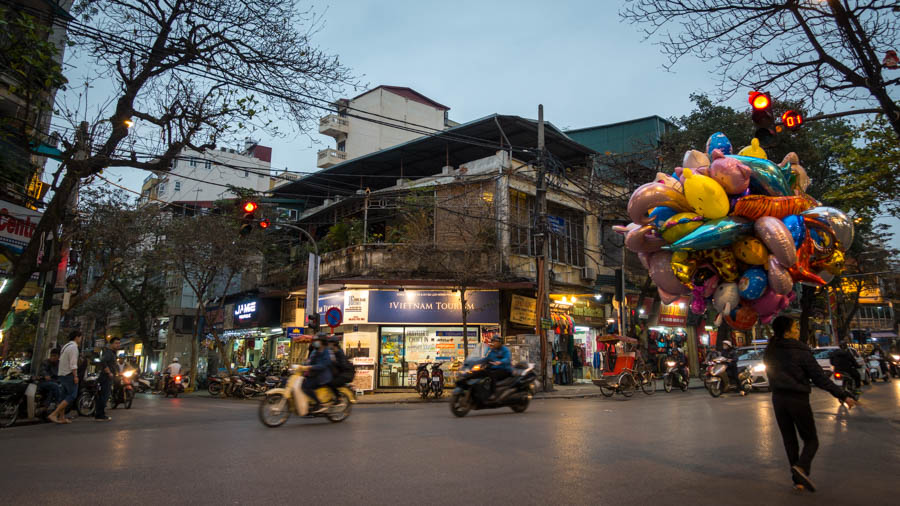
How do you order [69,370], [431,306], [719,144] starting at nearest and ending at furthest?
[719,144], [69,370], [431,306]

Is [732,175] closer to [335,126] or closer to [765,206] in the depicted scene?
[765,206]

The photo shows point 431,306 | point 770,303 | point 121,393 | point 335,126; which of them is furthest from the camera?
point 335,126

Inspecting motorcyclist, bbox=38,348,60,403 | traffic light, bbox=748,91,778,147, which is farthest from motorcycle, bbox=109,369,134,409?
traffic light, bbox=748,91,778,147

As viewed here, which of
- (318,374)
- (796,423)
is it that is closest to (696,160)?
(796,423)

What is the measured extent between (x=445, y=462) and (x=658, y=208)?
3592mm

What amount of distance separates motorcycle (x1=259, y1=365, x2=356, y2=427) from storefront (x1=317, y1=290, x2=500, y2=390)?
12.7 meters

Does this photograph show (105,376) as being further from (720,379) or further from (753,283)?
(720,379)

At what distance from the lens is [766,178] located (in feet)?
19.0

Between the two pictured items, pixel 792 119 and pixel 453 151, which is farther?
pixel 453 151

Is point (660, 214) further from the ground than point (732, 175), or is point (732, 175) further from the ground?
point (732, 175)

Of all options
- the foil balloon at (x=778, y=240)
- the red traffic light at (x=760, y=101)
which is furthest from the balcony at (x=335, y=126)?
the foil balloon at (x=778, y=240)

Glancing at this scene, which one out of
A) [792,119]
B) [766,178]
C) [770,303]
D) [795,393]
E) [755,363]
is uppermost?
[792,119]

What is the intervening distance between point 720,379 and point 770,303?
A: 40.2 feet

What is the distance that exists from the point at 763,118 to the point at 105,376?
1292 centimetres
